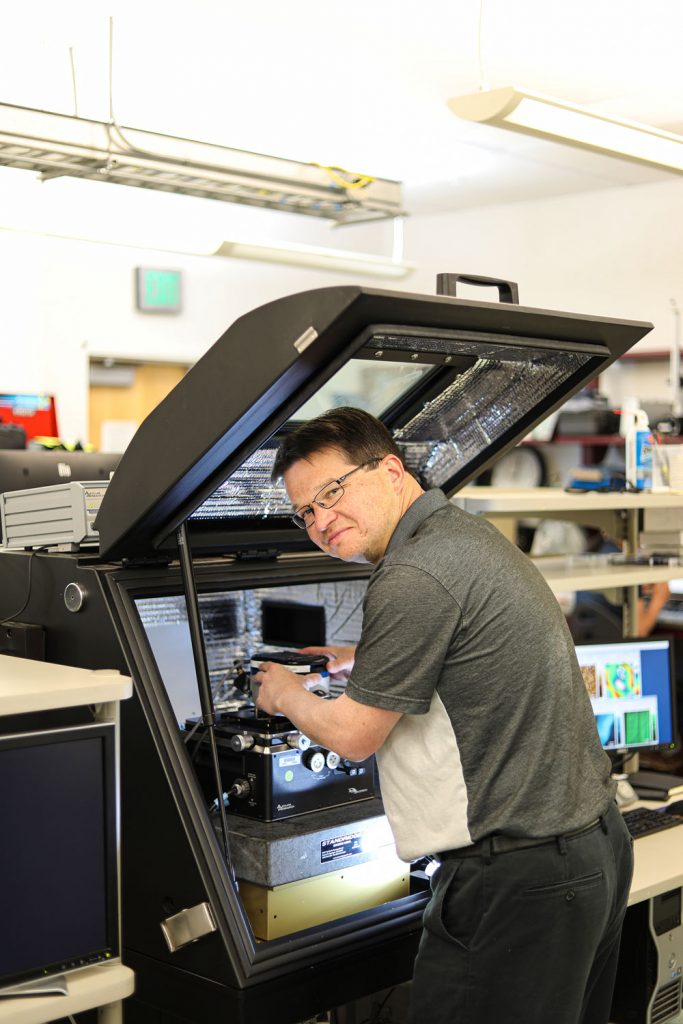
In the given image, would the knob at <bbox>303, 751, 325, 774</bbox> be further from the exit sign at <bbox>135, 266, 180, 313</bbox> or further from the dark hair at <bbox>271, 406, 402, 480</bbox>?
the exit sign at <bbox>135, 266, 180, 313</bbox>

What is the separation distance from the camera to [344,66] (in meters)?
4.86

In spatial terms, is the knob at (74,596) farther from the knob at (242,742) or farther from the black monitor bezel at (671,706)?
the black monitor bezel at (671,706)

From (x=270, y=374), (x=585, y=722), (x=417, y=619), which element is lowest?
(x=585, y=722)

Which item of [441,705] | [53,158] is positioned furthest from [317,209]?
[441,705]

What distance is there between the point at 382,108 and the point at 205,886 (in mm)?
4682

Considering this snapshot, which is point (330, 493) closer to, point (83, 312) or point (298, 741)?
point (298, 741)

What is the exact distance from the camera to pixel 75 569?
1.73 metres

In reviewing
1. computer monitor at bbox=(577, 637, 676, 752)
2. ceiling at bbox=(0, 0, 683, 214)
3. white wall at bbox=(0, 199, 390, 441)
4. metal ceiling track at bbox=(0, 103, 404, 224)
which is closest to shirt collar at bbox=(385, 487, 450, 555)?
computer monitor at bbox=(577, 637, 676, 752)

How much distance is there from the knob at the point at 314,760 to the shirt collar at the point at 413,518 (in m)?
0.42

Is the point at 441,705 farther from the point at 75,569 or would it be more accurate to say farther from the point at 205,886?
the point at 75,569

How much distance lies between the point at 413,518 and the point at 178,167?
10.7 ft

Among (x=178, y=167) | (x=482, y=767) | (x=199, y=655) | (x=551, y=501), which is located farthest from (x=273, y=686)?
(x=178, y=167)

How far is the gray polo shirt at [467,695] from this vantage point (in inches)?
55.5

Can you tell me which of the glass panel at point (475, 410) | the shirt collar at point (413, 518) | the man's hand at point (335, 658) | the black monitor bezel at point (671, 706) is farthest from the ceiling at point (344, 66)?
the shirt collar at point (413, 518)
